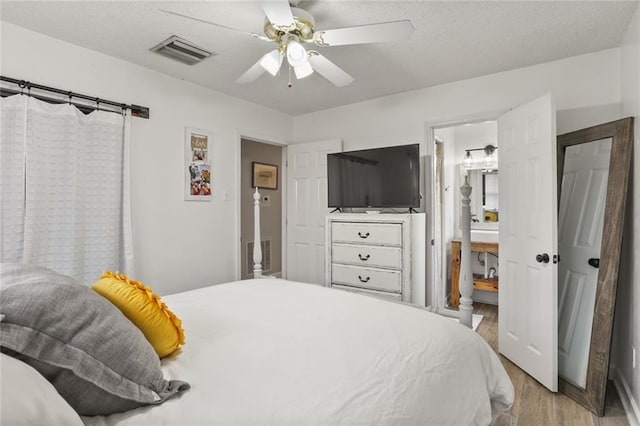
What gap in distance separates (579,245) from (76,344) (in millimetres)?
2988

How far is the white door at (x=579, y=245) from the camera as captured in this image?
236 cm

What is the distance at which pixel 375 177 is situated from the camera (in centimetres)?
357

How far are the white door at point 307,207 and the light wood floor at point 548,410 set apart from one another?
232cm

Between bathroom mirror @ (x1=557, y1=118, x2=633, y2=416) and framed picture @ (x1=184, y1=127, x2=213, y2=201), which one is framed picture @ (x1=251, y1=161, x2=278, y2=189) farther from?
bathroom mirror @ (x1=557, y1=118, x2=633, y2=416)

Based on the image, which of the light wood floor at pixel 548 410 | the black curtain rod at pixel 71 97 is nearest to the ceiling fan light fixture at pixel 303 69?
the black curtain rod at pixel 71 97

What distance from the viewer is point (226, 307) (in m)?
1.72

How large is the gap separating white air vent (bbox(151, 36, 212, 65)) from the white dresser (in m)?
1.91

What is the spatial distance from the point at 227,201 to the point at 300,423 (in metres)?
3.01

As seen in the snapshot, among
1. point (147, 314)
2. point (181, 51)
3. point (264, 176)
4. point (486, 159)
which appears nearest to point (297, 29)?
point (181, 51)

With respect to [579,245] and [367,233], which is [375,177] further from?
[579,245]

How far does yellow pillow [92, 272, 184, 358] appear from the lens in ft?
3.73

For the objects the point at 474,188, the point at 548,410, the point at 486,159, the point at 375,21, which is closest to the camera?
the point at 548,410

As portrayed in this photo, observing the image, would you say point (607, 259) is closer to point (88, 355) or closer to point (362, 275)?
point (362, 275)

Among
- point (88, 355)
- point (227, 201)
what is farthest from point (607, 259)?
point (227, 201)
